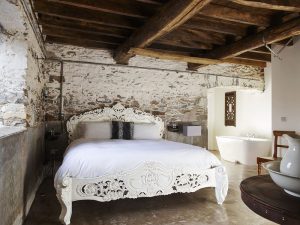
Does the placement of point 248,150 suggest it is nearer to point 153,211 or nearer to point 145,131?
point 145,131

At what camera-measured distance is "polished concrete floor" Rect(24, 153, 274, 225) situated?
2631 mm

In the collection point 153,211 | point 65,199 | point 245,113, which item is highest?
point 245,113

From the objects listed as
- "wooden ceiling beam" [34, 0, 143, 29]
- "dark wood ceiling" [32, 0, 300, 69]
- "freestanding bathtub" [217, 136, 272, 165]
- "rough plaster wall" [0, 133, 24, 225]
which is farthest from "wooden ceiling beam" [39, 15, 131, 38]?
"freestanding bathtub" [217, 136, 272, 165]

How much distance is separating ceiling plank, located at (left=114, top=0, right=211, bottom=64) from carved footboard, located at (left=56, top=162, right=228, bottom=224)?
1.62 metres

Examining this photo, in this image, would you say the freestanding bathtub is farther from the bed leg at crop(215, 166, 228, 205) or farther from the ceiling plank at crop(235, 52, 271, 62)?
the bed leg at crop(215, 166, 228, 205)

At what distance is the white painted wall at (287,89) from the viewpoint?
431 cm

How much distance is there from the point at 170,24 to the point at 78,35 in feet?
6.39

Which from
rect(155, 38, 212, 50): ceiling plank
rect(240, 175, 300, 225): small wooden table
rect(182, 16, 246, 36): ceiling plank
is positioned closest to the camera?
rect(240, 175, 300, 225): small wooden table

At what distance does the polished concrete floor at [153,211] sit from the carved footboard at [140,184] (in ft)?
0.72

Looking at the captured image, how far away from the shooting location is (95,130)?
4246mm

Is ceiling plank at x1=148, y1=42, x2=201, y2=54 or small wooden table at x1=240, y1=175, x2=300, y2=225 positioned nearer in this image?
small wooden table at x1=240, y1=175, x2=300, y2=225

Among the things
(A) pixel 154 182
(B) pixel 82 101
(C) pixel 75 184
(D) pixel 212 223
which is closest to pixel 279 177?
(D) pixel 212 223

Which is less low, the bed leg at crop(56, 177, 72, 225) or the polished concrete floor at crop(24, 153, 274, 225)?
the bed leg at crop(56, 177, 72, 225)

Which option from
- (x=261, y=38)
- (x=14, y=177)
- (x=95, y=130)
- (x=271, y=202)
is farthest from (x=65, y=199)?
(x=261, y=38)
